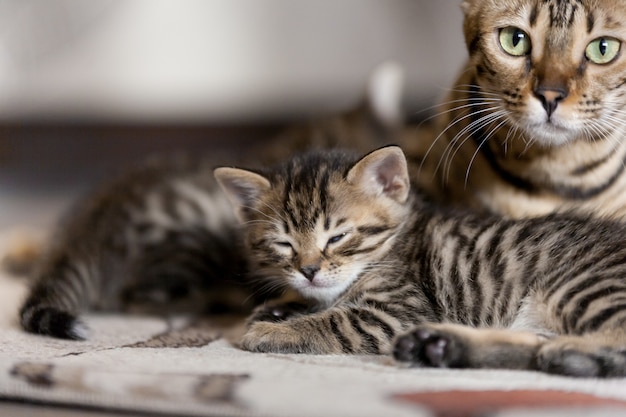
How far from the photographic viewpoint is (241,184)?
1.90 m

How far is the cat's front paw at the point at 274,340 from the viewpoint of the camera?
162cm

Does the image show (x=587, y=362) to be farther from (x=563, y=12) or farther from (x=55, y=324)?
(x=55, y=324)

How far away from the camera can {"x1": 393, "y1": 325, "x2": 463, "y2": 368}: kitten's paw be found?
1.46m

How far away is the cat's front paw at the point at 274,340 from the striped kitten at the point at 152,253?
1.01 feet

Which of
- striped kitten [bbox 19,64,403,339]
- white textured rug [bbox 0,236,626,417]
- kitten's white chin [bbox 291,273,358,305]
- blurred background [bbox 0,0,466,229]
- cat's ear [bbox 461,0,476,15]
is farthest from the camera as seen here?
blurred background [bbox 0,0,466,229]

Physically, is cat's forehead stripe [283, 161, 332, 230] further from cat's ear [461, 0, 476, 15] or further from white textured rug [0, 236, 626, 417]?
cat's ear [461, 0, 476, 15]

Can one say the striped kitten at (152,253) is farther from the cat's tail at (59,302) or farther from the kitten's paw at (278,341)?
the kitten's paw at (278,341)

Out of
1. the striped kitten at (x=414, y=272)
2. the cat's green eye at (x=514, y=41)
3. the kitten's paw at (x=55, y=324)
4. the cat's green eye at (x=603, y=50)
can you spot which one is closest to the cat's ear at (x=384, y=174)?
the striped kitten at (x=414, y=272)

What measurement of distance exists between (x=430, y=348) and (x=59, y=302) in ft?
3.27

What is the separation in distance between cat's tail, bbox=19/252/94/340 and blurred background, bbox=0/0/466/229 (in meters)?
2.47

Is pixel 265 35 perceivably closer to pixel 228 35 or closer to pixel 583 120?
pixel 228 35

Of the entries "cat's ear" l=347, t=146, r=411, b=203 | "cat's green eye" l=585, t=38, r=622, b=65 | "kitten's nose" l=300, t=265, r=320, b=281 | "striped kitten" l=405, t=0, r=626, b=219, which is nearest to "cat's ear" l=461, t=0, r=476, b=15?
Answer: "striped kitten" l=405, t=0, r=626, b=219

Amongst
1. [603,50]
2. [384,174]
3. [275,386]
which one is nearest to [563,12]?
[603,50]

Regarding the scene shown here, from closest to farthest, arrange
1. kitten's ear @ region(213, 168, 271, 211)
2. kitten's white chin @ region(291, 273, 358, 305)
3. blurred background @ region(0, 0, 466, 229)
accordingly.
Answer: kitten's white chin @ region(291, 273, 358, 305), kitten's ear @ region(213, 168, 271, 211), blurred background @ region(0, 0, 466, 229)
